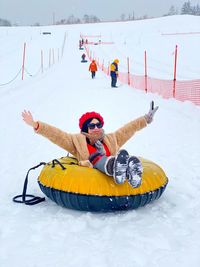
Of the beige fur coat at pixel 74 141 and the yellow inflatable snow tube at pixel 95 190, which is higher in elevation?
the beige fur coat at pixel 74 141

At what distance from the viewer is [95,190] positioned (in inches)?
177

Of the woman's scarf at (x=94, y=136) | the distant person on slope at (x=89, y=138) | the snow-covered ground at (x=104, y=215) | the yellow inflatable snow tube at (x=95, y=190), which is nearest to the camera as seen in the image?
the snow-covered ground at (x=104, y=215)

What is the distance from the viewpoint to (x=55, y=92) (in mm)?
17719

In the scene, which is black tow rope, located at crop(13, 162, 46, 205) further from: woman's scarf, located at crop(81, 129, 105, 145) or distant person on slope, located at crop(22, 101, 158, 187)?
woman's scarf, located at crop(81, 129, 105, 145)

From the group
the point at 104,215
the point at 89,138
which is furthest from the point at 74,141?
the point at 104,215

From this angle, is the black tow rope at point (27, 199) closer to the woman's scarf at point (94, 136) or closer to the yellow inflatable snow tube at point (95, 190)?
the yellow inflatable snow tube at point (95, 190)

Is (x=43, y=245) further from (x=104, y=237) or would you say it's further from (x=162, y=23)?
(x=162, y=23)

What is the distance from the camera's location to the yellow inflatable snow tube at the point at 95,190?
4.50 m

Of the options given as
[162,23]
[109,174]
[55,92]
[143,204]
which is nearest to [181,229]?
[143,204]

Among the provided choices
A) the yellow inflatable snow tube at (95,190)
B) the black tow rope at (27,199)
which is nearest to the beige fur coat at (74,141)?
the yellow inflatable snow tube at (95,190)

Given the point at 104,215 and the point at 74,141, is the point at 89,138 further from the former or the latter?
the point at 104,215

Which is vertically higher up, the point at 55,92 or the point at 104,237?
the point at 104,237

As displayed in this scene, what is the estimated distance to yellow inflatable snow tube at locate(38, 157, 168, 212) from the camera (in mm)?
4497

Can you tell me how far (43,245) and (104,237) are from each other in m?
0.59
